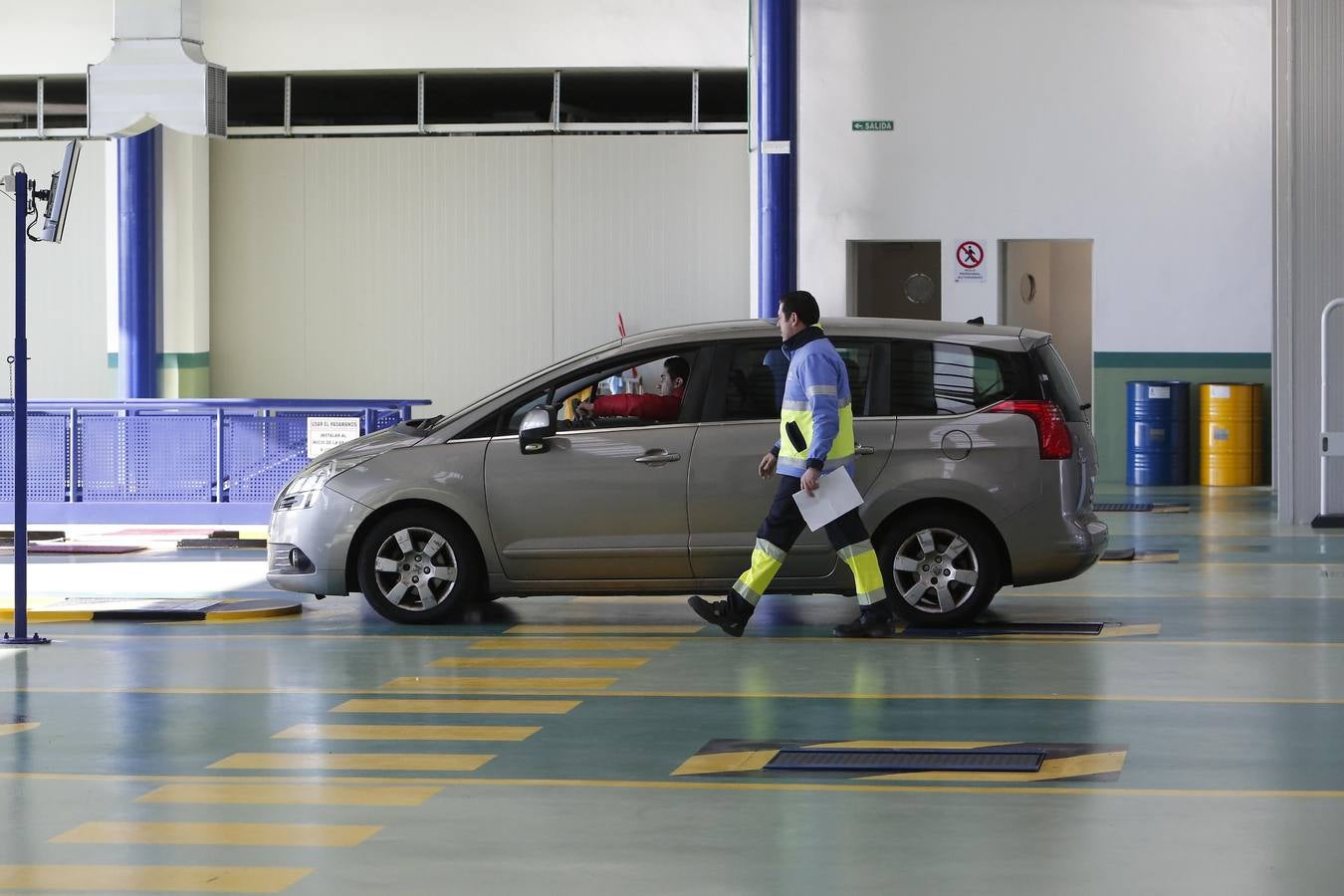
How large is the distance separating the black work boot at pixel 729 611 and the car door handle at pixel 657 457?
900 millimetres

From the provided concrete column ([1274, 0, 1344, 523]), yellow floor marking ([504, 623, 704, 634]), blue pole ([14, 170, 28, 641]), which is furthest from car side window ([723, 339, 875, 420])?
concrete column ([1274, 0, 1344, 523])

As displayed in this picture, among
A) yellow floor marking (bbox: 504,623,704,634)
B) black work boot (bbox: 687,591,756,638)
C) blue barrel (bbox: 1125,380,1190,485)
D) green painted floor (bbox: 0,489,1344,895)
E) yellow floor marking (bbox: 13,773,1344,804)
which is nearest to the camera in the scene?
green painted floor (bbox: 0,489,1344,895)

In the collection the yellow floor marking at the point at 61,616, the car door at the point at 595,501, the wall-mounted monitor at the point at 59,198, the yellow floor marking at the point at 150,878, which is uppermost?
the wall-mounted monitor at the point at 59,198

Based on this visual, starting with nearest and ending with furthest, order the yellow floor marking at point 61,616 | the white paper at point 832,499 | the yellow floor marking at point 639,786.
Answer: the yellow floor marking at point 639,786, the white paper at point 832,499, the yellow floor marking at point 61,616

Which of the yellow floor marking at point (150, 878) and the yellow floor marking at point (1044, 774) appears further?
the yellow floor marking at point (1044, 774)

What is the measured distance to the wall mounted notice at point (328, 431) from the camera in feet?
58.5

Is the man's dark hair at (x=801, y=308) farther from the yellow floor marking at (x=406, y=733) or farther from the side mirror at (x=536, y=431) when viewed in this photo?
the yellow floor marking at (x=406, y=733)

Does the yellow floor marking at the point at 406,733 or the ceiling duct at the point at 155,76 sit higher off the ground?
the ceiling duct at the point at 155,76

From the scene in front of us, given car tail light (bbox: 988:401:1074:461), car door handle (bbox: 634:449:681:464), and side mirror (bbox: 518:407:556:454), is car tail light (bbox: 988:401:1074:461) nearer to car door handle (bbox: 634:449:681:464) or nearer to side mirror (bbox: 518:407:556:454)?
car door handle (bbox: 634:449:681:464)

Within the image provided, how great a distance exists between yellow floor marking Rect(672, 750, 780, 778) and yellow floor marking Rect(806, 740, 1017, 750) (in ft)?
0.82

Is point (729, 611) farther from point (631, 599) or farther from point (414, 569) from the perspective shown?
point (631, 599)

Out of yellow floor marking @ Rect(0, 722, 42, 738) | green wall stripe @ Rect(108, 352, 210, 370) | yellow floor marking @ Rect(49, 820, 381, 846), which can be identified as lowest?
yellow floor marking @ Rect(49, 820, 381, 846)

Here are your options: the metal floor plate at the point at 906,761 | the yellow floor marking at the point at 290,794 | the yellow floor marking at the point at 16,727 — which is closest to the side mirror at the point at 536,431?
the yellow floor marking at the point at 16,727

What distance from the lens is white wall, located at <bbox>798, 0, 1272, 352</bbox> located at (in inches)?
917
